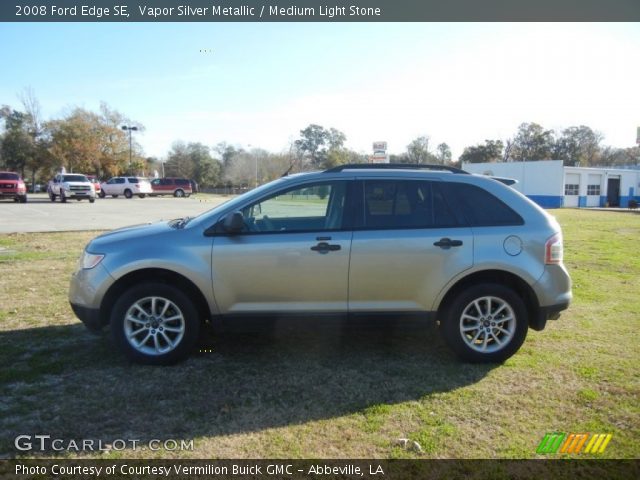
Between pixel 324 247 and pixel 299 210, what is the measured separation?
27.9 inches

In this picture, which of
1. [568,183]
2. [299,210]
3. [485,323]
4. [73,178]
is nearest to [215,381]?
[299,210]

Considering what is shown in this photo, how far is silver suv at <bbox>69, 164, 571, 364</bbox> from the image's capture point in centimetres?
434

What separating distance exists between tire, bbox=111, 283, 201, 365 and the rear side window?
2804 mm

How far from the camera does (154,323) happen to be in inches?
172

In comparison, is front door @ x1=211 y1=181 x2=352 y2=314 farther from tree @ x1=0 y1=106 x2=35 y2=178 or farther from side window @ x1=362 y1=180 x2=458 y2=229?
tree @ x1=0 y1=106 x2=35 y2=178

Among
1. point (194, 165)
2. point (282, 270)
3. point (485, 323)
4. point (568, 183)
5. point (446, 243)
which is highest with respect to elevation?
point (194, 165)

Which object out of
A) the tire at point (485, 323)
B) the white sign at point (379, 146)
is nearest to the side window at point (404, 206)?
the tire at point (485, 323)

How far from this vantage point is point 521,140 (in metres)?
79.3

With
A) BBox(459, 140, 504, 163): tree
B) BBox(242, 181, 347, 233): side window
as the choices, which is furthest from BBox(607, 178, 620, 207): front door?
BBox(242, 181, 347, 233): side window

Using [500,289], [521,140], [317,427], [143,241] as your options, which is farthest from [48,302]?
[521,140]

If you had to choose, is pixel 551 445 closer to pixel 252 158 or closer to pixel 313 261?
pixel 313 261

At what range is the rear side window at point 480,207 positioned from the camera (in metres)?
4.55

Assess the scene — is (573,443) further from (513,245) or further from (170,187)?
(170,187)

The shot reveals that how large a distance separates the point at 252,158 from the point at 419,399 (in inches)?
3176
